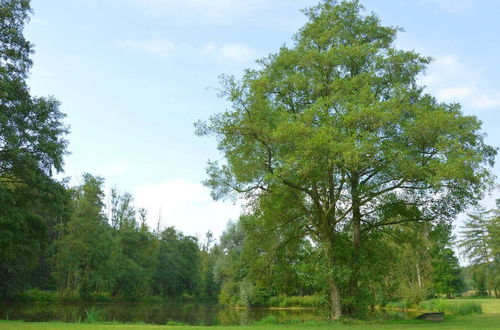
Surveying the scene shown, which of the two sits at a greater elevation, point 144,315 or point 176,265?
point 176,265

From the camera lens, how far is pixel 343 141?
54.7ft

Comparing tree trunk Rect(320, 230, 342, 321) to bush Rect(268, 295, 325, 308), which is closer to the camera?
tree trunk Rect(320, 230, 342, 321)

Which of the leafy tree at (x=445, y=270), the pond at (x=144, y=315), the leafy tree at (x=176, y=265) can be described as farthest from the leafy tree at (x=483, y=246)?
the leafy tree at (x=176, y=265)

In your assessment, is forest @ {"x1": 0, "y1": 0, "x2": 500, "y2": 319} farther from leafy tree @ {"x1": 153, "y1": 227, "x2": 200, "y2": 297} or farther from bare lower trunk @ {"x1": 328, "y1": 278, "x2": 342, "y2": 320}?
leafy tree @ {"x1": 153, "y1": 227, "x2": 200, "y2": 297}

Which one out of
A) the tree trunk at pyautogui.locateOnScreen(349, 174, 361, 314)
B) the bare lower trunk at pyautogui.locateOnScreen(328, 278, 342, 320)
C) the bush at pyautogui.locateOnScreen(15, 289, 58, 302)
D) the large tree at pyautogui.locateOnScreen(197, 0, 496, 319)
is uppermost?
the large tree at pyautogui.locateOnScreen(197, 0, 496, 319)

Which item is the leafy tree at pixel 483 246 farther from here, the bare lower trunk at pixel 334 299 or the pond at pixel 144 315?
the bare lower trunk at pixel 334 299

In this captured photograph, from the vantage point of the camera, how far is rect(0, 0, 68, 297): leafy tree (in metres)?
24.1

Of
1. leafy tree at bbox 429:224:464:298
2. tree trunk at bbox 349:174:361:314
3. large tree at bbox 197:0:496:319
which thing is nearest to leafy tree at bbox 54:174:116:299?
large tree at bbox 197:0:496:319

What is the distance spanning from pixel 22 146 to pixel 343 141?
1974 centimetres

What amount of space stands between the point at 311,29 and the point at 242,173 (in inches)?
349

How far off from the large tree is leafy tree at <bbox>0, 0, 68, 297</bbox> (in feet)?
39.4

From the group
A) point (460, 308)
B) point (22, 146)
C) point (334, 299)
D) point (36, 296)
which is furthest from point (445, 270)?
point (22, 146)

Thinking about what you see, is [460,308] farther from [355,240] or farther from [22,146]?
[22,146]

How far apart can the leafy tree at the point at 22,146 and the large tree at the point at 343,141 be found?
12.0m
